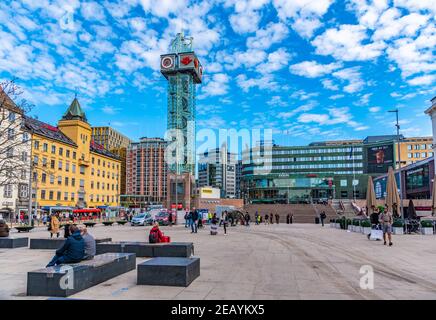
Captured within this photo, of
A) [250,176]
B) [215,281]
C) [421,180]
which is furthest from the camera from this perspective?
[250,176]

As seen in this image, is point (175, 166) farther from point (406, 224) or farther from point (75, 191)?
point (406, 224)

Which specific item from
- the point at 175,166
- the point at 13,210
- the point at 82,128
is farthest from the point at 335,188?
the point at 13,210

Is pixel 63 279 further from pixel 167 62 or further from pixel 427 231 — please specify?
pixel 167 62

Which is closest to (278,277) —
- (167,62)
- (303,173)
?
(167,62)

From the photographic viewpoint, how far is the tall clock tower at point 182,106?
102m

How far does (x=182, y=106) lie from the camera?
10581cm

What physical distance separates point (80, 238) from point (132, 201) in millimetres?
170921

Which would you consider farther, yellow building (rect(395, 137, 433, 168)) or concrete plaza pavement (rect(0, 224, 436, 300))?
yellow building (rect(395, 137, 433, 168))

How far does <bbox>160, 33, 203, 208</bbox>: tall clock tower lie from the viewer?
101750 mm

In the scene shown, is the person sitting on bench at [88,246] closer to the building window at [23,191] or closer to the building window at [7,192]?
the building window at [7,192]

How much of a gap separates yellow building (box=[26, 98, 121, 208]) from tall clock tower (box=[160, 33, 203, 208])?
1997 cm

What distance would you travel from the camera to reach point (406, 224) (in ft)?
83.5

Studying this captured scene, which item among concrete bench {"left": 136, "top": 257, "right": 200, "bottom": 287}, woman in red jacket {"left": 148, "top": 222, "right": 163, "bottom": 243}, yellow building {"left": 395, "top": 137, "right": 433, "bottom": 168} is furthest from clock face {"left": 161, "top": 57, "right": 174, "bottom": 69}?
concrete bench {"left": 136, "top": 257, "right": 200, "bottom": 287}

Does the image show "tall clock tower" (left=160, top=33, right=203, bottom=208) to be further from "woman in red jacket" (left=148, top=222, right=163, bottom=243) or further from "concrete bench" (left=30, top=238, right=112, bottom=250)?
"woman in red jacket" (left=148, top=222, right=163, bottom=243)
